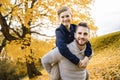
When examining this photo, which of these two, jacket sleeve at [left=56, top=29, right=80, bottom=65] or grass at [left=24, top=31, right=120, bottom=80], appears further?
grass at [left=24, top=31, right=120, bottom=80]

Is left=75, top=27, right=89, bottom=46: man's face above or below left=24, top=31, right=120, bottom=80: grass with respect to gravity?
above

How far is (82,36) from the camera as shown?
12.8 feet

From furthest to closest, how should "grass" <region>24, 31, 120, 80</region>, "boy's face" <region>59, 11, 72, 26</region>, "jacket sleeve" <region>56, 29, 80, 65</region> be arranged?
1. "grass" <region>24, 31, 120, 80</region>
2. "boy's face" <region>59, 11, 72, 26</region>
3. "jacket sleeve" <region>56, 29, 80, 65</region>

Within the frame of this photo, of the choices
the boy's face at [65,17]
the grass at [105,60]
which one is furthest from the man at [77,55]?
the grass at [105,60]

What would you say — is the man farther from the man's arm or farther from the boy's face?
the boy's face

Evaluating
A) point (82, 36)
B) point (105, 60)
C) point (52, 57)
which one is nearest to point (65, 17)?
point (82, 36)

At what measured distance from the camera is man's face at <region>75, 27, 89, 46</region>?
3.91m

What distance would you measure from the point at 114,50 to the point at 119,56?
8.20 feet

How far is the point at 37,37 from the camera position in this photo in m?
20.3

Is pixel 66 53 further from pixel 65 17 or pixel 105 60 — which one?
pixel 105 60

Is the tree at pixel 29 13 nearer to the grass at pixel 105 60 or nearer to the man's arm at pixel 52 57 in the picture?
the grass at pixel 105 60

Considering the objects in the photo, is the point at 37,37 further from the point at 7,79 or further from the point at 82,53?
the point at 82,53

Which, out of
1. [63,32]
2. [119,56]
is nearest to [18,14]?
[119,56]

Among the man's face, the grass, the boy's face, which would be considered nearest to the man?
the man's face
